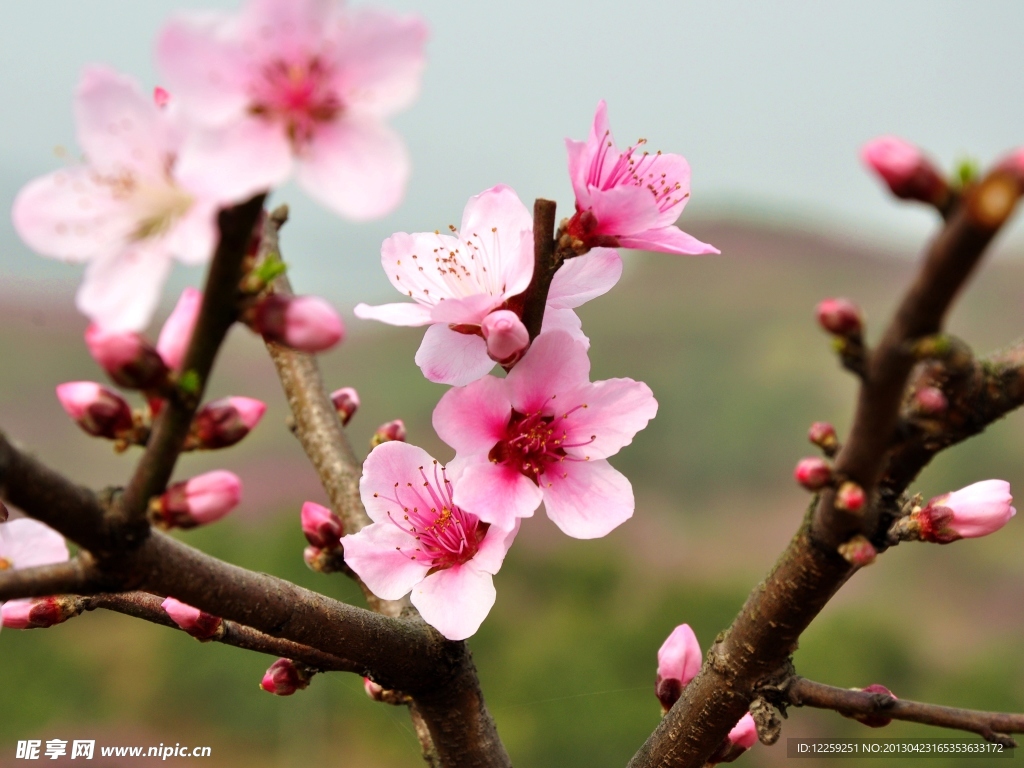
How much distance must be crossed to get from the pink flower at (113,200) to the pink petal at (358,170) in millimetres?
55

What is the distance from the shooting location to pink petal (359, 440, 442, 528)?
0.58 meters

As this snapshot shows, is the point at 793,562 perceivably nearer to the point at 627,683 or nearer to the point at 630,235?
the point at 630,235

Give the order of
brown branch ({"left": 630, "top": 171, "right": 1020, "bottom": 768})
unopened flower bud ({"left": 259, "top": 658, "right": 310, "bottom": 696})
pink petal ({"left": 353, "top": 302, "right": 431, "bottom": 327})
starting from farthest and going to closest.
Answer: unopened flower bud ({"left": 259, "top": 658, "right": 310, "bottom": 696})
pink petal ({"left": 353, "top": 302, "right": 431, "bottom": 327})
brown branch ({"left": 630, "top": 171, "right": 1020, "bottom": 768})

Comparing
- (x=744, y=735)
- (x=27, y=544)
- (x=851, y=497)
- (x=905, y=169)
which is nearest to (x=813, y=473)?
(x=851, y=497)

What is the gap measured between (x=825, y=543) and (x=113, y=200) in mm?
385

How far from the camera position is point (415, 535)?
1.93 ft

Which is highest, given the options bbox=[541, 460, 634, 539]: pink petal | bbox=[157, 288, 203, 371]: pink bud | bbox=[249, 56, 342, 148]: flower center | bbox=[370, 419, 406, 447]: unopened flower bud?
bbox=[249, 56, 342, 148]: flower center

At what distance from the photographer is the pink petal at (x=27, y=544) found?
0.58 m

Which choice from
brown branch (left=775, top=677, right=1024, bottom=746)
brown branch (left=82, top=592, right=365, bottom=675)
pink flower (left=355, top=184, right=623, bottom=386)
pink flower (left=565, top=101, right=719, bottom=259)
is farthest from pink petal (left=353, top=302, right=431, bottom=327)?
brown branch (left=775, top=677, right=1024, bottom=746)

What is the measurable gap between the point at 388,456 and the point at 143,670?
2753mm

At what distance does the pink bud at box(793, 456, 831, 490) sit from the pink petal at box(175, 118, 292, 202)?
27 cm

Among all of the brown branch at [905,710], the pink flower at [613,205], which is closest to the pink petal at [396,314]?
the pink flower at [613,205]

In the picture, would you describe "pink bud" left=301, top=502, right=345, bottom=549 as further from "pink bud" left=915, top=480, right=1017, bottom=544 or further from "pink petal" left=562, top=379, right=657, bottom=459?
"pink bud" left=915, top=480, right=1017, bottom=544

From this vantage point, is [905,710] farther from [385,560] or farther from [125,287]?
[125,287]
